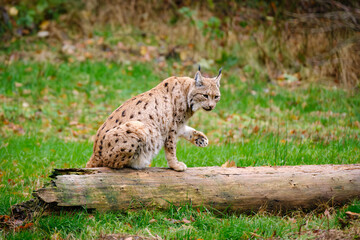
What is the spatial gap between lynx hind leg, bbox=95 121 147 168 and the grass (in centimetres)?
63

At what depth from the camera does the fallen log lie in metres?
4.59

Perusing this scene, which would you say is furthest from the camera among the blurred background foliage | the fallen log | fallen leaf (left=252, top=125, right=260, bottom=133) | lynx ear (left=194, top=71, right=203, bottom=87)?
the blurred background foliage

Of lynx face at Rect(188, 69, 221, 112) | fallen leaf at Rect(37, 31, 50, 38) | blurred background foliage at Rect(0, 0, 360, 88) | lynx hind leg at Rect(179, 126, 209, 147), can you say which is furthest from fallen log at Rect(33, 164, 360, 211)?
fallen leaf at Rect(37, 31, 50, 38)

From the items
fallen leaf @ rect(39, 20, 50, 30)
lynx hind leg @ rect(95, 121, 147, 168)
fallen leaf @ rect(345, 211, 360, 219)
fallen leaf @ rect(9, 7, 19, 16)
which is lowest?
fallen leaf @ rect(345, 211, 360, 219)

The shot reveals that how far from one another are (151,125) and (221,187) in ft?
3.79

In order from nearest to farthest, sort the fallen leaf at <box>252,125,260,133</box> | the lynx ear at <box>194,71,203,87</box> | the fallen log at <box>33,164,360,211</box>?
the fallen log at <box>33,164,360,211</box>, the lynx ear at <box>194,71,203,87</box>, the fallen leaf at <box>252,125,260,133</box>

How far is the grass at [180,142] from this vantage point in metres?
4.41

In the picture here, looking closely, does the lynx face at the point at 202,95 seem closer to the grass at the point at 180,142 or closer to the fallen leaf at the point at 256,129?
the grass at the point at 180,142

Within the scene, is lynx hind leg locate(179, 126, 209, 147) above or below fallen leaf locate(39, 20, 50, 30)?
below

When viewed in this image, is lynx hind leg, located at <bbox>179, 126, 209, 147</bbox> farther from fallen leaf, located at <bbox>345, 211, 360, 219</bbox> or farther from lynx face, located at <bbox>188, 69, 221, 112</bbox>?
fallen leaf, located at <bbox>345, 211, 360, 219</bbox>

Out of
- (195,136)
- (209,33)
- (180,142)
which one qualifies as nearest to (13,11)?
(209,33)

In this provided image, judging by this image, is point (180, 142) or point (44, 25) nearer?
point (180, 142)

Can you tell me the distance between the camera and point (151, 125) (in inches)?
199

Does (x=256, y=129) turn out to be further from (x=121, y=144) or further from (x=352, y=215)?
(x=121, y=144)
